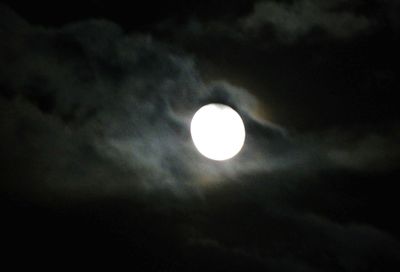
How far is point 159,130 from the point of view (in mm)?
5762

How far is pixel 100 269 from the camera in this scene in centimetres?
834

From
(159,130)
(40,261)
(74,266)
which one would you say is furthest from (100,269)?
(159,130)

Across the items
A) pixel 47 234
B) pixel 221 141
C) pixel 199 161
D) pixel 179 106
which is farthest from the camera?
pixel 47 234

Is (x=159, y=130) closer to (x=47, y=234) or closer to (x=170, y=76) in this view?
(x=170, y=76)

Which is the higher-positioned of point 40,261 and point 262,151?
point 262,151

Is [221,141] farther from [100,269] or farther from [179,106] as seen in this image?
[100,269]

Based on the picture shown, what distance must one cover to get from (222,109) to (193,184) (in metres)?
1.44

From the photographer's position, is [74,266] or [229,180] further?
[74,266]

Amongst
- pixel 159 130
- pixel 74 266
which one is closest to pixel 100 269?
pixel 74 266

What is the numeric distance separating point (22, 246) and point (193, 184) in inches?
162

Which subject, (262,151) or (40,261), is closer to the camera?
(262,151)

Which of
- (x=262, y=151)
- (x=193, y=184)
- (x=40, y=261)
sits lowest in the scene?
(x=40, y=261)

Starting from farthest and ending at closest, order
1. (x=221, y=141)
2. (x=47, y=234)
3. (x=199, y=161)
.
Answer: (x=47, y=234) → (x=199, y=161) → (x=221, y=141)

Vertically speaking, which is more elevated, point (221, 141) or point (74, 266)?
point (221, 141)
